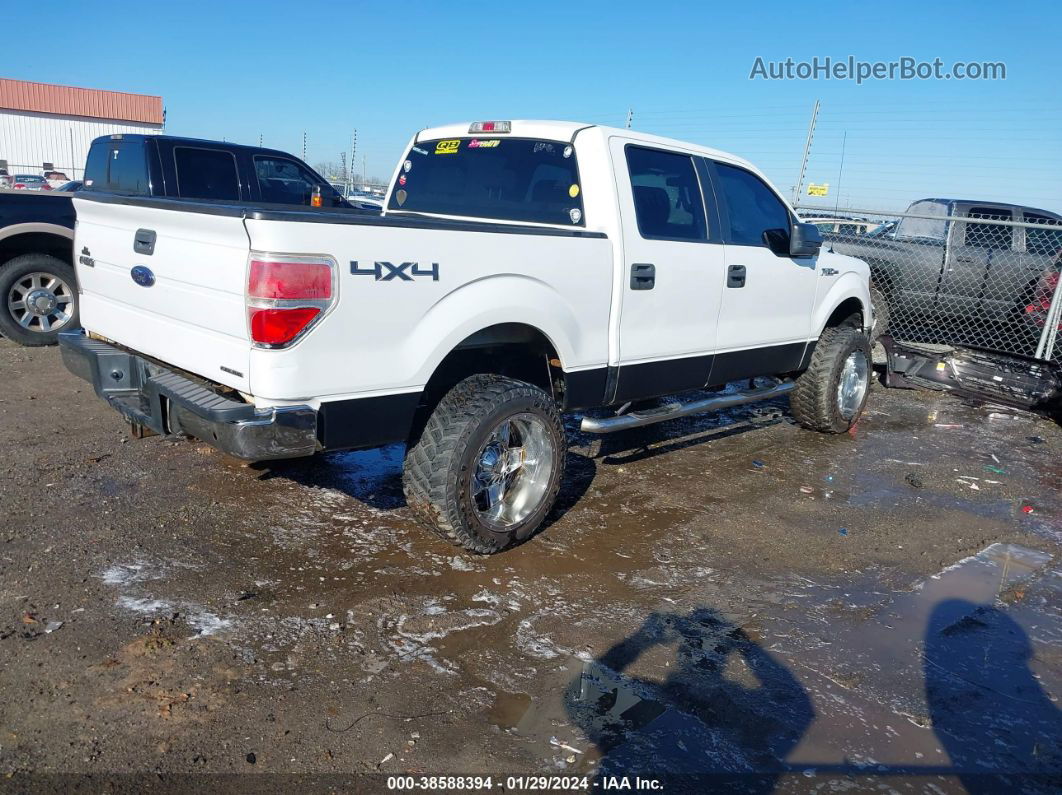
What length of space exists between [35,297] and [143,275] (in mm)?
4966

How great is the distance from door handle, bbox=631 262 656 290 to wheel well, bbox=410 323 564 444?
624mm

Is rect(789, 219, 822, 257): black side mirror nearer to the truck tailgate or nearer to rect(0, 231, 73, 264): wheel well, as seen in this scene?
the truck tailgate

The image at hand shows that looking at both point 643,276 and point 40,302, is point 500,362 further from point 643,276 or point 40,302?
point 40,302

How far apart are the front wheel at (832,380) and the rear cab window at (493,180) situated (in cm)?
293

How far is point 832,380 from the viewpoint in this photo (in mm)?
6484

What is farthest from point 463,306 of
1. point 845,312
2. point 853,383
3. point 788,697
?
point 853,383

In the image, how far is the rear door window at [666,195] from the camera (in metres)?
4.61

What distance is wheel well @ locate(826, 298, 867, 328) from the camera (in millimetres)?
6770

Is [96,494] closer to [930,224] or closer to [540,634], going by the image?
[540,634]

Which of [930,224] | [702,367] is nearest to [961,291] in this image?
[930,224]

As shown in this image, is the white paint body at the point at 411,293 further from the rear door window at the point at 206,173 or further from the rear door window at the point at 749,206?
the rear door window at the point at 206,173

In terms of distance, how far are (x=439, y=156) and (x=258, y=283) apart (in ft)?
8.42

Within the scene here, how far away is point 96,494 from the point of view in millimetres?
4484

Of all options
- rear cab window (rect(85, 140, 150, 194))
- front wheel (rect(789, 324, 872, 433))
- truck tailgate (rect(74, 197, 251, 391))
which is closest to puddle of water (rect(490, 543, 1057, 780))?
truck tailgate (rect(74, 197, 251, 391))
